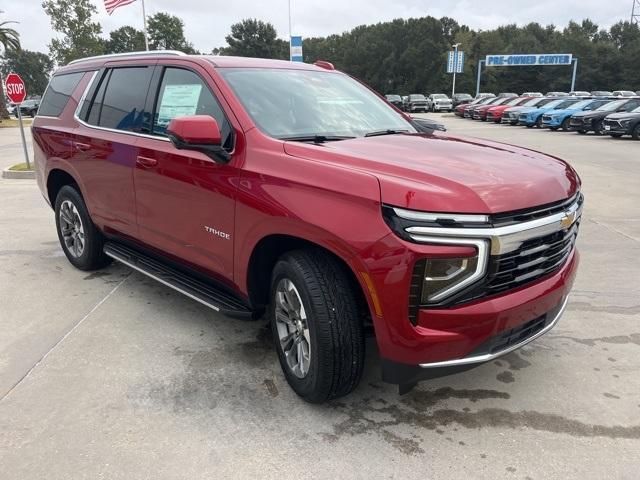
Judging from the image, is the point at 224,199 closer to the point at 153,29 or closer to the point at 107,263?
the point at 107,263

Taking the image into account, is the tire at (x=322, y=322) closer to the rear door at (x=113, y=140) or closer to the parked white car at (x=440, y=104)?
the rear door at (x=113, y=140)

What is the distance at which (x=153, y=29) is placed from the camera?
279 ft

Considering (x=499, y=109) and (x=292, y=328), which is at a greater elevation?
(x=499, y=109)

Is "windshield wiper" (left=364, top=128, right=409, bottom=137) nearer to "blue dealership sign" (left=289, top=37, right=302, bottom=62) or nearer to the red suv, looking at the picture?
the red suv

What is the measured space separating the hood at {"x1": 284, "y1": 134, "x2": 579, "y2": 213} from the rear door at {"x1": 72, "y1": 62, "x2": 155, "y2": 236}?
1.70 meters

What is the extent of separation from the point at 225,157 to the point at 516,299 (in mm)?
1791

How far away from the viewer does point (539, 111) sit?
2745 cm

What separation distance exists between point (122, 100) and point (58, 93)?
4.68ft

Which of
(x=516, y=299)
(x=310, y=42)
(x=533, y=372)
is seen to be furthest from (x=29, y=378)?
(x=310, y=42)

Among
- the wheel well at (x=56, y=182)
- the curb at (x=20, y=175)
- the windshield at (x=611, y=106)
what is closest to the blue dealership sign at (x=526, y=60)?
the windshield at (x=611, y=106)

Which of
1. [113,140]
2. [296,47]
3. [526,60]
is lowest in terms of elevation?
[113,140]

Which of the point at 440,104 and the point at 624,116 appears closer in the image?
the point at 624,116

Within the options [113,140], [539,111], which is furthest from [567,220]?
[539,111]

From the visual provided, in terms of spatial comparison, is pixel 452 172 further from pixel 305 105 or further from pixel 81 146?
pixel 81 146
